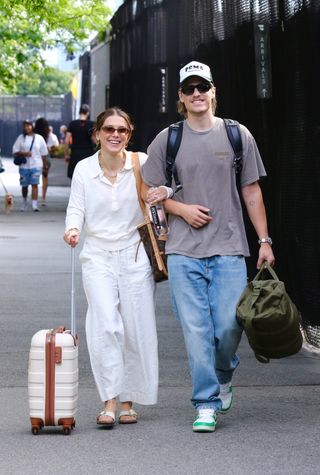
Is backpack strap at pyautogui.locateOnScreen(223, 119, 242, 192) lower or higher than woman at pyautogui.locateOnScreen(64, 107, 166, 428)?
higher

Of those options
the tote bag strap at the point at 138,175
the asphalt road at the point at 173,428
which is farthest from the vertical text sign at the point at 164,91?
the tote bag strap at the point at 138,175

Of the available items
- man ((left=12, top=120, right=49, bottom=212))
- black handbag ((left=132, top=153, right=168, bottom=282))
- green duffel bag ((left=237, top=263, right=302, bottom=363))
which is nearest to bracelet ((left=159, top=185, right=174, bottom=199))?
black handbag ((left=132, top=153, right=168, bottom=282))

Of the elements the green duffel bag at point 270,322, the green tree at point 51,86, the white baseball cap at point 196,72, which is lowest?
the green tree at point 51,86

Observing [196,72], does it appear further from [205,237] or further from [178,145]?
[205,237]

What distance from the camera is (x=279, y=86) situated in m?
9.45

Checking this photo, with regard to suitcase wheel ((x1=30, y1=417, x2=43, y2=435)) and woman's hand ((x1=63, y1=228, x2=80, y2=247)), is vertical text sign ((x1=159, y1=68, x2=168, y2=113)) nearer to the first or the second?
woman's hand ((x1=63, y1=228, x2=80, y2=247))

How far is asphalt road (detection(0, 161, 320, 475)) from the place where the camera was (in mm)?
6535

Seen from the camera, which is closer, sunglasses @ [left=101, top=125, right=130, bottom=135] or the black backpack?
Result: the black backpack

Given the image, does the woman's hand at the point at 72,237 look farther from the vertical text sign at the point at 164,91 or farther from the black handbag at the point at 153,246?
the vertical text sign at the point at 164,91

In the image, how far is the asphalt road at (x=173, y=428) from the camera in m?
6.54

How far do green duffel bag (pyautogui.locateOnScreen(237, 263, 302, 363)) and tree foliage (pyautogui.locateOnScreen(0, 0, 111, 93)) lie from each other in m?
17.3

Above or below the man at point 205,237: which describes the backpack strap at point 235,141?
Answer: above

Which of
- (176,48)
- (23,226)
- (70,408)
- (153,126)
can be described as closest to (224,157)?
(70,408)

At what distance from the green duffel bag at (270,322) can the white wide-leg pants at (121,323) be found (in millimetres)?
609
